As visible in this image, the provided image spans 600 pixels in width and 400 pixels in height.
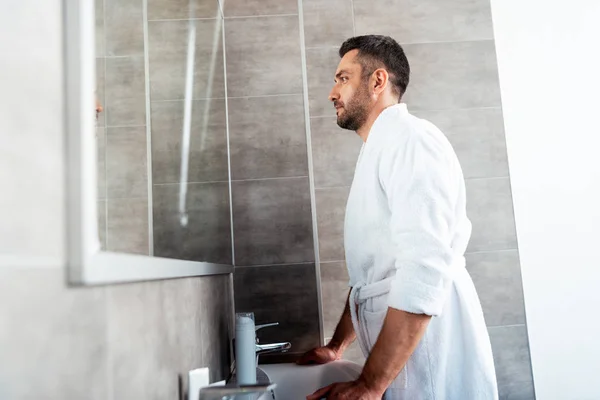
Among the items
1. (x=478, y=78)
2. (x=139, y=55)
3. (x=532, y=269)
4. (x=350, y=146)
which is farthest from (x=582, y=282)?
(x=139, y=55)

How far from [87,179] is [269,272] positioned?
1.55m

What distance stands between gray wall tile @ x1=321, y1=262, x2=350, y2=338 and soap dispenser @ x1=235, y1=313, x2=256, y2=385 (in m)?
0.72

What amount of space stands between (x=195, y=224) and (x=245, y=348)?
33cm

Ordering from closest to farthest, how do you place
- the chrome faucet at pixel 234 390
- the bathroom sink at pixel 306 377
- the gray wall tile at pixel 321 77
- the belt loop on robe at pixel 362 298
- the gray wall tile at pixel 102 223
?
the gray wall tile at pixel 102 223, the chrome faucet at pixel 234 390, the belt loop on robe at pixel 362 298, the bathroom sink at pixel 306 377, the gray wall tile at pixel 321 77

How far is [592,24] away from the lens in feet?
7.00

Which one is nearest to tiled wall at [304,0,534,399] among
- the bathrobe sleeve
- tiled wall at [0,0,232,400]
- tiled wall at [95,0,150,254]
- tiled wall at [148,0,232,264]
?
tiled wall at [148,0,232,264]

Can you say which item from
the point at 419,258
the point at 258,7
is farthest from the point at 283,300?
the point at 258,7

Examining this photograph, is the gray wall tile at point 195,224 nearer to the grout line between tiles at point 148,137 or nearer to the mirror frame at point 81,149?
the grout line between tiles at point 148,137

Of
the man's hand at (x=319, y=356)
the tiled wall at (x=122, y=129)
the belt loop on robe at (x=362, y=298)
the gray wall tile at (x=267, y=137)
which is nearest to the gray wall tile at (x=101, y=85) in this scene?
the tiled wall at (x=122, y=129)

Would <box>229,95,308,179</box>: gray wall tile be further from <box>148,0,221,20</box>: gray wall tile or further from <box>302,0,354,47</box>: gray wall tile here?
<box>148,0,221,20</box>: gray wall tile

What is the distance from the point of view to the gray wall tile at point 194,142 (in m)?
0.79

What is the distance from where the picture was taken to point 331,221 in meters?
1.97

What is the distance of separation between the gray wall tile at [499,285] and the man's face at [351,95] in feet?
2.55

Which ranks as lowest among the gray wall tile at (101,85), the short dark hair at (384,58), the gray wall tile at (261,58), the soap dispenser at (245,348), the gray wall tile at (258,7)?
the soap dispenser at (245,348)
